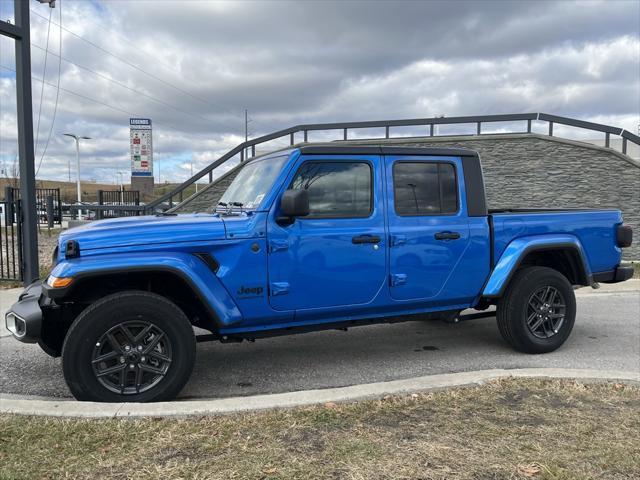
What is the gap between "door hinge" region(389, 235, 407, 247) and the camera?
4.34 meters

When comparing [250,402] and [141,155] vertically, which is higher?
[141,155]

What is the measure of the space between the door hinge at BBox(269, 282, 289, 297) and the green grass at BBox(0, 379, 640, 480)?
964 millimetres

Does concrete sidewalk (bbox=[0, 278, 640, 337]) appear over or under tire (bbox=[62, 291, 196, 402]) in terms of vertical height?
under

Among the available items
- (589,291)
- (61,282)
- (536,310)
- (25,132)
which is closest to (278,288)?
(61,282)

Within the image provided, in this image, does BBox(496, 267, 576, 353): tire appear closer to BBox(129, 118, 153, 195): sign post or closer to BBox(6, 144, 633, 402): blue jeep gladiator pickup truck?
BBox(6, 144, 633, 402): blue jeep gladiator pickup truck

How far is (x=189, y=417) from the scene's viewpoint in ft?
10.6

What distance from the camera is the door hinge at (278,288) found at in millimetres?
3961

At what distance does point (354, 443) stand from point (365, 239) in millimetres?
1770

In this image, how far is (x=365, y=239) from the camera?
422 cm

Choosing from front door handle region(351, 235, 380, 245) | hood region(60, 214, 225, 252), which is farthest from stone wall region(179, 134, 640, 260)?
hood region(60, 214, 225, 252)

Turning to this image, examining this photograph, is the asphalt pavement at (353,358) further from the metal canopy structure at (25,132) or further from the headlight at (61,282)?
the metal canopy structure at (25,132)

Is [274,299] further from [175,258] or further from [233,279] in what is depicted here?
[175,258]

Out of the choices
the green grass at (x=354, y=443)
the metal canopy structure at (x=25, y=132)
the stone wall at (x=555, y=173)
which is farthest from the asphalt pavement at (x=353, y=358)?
the stone wall at (x=555, y=173)

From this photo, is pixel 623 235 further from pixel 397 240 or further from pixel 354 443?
pixel 354 443
